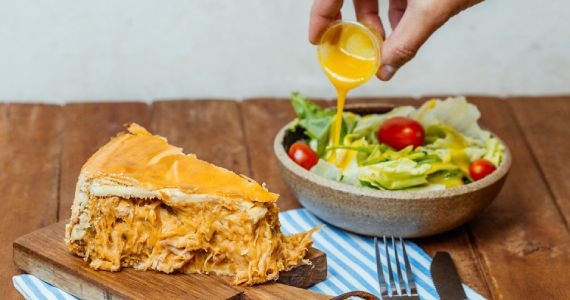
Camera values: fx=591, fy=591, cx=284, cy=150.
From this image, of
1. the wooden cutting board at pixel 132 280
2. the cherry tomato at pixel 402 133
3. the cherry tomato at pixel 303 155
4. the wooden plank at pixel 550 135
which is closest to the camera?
the wooden cutting board at pixel 132 280

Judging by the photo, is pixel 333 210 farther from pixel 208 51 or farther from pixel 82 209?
pixel 208 51

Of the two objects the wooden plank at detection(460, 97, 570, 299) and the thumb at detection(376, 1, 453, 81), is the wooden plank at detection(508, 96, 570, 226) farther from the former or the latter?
the thumb at detection(376, 1, 453, 81)

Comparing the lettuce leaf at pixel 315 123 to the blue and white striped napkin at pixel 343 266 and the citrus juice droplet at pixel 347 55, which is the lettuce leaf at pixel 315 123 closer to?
the citrus juice droplet at pixel 347 55

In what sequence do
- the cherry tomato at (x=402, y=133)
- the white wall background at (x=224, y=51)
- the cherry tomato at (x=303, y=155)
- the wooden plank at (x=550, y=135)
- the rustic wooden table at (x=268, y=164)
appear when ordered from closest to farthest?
the rustic wooden table at (x=268, y=164)
the cherry tomato at (x=303, y=155)
the cherry tomato at (x=402, y=133)
the wooden plank at (x=550, y=135)
the white wall background at (x=224, y=51)

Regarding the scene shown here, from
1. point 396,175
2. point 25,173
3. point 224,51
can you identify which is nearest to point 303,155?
point 396,175

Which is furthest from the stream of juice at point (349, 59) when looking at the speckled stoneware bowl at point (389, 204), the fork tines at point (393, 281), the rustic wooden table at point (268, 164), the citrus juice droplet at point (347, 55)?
the fork tines at point (393, 281)

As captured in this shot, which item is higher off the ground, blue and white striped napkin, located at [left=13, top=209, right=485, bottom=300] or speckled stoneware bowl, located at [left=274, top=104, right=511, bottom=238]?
speckled stoneware bowl, located at [left=274, top=104, right=511, bottom=238]

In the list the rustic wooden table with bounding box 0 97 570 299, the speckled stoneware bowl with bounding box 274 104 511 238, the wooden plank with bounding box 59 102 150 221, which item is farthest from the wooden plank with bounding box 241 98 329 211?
the wooden plank with bounding box 59 102 150 221
